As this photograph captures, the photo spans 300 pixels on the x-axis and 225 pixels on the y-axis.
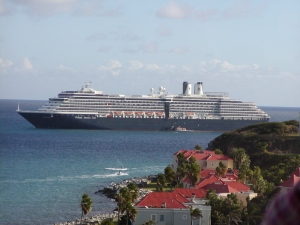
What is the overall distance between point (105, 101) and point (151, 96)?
29.0 feet

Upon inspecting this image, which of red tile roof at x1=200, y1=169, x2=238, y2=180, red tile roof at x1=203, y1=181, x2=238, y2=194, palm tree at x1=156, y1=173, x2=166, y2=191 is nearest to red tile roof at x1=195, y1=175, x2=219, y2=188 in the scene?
red tile roof at x1=203, y1=181, x2=238, y2=194

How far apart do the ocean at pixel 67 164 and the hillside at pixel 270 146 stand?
693 centimetres

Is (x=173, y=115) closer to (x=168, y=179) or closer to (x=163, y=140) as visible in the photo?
(x=163, y=140)

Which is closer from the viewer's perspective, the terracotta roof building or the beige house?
the terracotta roof building

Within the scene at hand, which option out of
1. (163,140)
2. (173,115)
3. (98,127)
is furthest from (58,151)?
(173,115)

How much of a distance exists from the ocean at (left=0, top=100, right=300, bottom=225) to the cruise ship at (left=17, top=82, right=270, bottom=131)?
5.33ft

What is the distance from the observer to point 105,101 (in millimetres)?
100562

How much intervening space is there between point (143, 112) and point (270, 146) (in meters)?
50.8

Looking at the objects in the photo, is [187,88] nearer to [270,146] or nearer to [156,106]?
[156,106]

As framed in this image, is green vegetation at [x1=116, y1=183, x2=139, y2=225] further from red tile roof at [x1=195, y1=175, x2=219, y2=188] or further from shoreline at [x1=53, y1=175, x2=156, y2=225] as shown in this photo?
red tile roof at [x1=195, y1=175, x2=219, y2=188]

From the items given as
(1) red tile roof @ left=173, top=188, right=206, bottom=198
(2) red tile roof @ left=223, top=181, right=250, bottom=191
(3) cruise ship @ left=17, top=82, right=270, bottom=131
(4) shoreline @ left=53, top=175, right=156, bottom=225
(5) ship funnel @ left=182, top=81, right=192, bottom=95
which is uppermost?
(5) ship funnel @ left=182, top=81, right=192, bottom=95

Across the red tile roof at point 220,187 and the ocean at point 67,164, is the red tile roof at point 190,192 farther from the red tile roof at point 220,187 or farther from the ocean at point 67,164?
the ocean at point 67,164

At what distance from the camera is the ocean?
35.2 metres

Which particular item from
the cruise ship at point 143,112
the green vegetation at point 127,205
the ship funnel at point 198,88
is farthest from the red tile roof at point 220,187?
the ship funnel at point 198,88
